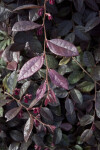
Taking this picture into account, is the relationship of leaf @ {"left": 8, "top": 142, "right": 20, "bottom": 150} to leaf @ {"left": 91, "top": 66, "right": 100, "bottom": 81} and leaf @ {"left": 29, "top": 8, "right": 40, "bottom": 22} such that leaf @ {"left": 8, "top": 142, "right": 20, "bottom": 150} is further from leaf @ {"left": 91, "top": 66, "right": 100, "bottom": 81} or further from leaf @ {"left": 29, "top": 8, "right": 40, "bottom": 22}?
leaf @ {"left": 29, "top": 8, "right": 40, "bottom": 22}

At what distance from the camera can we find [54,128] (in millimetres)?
1005

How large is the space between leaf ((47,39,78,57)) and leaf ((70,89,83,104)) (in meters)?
0.32

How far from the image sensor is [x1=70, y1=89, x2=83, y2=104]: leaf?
1.00 meters

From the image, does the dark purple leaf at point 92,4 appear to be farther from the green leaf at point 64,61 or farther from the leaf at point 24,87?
the leaf at point 24,87

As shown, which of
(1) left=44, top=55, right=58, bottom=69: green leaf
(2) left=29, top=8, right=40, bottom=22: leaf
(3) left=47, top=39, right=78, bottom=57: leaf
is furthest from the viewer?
(1) left=44, top=55, right=58, bottom=69: green leaf

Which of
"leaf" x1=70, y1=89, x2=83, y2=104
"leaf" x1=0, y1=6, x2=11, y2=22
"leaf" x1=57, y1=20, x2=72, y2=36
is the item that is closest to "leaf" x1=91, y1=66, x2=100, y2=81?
"leaf" x1=70, y1=89, x2=83, y2=104

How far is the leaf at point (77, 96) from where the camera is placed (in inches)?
39.5

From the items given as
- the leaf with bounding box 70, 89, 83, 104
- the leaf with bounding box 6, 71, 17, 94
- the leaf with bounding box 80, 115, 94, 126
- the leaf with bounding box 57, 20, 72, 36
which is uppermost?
the leaf with bounding box 57, 20, 72, 36

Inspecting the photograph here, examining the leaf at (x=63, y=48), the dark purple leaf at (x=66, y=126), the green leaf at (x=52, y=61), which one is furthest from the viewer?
the dark purple leaf at (x=66, y=126)

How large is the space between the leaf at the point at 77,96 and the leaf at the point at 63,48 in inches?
12.6

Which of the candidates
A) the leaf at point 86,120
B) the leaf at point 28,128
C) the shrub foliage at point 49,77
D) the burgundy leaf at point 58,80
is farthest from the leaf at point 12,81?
the leaf at point 86,120

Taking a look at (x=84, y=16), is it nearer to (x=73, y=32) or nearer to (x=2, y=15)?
(x=73, y=32)

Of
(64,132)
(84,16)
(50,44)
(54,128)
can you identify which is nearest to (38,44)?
(50,44)

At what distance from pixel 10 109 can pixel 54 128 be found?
0.23 meters
